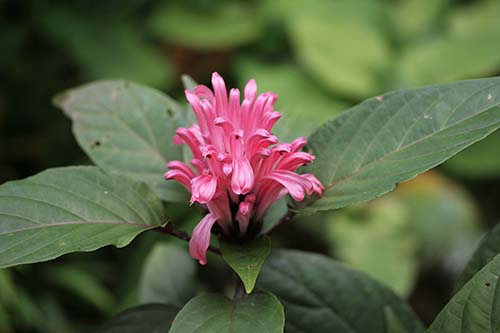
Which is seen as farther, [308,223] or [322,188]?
[308,223]

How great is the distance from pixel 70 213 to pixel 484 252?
1.49 feet

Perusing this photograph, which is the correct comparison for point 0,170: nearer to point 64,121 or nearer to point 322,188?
point 64,121

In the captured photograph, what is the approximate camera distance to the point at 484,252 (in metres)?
0.65

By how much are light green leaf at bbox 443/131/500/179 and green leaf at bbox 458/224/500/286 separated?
1561 mm

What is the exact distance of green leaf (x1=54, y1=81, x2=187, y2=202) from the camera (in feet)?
2.32

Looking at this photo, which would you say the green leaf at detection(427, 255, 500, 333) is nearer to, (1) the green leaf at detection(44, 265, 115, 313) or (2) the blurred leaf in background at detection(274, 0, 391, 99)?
(1) the green leaf at detection(44, 265, 115, 313)

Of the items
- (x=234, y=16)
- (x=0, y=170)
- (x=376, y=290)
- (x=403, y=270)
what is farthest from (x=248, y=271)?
(x=234, y=16)

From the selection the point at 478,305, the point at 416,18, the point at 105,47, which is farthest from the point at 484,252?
the point at 416,18

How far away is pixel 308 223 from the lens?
2.03 meters

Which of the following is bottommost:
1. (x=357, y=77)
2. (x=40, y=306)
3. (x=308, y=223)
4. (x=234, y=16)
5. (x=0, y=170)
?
(x=40, y=306)

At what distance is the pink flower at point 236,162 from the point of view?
56cm

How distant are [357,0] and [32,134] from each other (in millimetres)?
1502

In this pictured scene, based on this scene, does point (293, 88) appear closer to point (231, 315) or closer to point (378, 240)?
point (378, 240)

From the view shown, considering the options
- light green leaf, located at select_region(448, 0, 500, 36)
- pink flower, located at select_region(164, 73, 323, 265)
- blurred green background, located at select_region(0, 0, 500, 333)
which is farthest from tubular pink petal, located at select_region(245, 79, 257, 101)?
light green leaf, located at select_region(448, 0, 500, 36)
